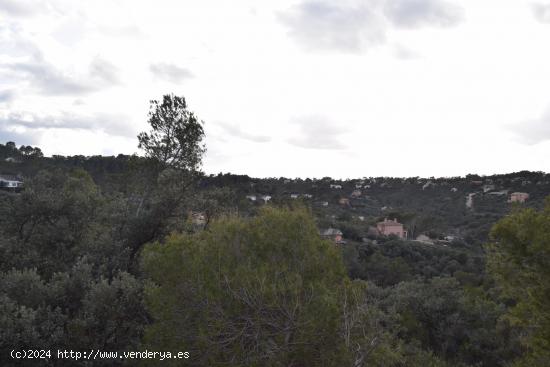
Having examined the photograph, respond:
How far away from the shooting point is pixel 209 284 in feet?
28.5

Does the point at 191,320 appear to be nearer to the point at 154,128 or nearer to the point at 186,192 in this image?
the point at 186,192

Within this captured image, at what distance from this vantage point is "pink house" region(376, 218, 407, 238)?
60.9 meters

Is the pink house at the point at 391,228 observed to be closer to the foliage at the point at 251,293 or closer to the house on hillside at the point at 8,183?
the house on hillside at the point at 8,183

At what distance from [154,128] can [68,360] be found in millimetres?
9866

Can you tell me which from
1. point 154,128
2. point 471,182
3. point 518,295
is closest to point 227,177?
point 154,128

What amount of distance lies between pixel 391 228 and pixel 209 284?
185ft

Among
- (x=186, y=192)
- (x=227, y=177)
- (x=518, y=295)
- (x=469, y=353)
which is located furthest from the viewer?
(x=227, y=177)

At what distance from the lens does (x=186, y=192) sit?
1579cm

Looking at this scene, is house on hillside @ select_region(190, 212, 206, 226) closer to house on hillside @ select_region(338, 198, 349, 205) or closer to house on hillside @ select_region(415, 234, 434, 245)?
house on hillside @ select_region(415, 234, 434, 245)

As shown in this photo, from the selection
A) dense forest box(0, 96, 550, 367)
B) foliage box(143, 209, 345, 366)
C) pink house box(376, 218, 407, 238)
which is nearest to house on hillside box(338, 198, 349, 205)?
pink house box(376, 218, 407, 238)

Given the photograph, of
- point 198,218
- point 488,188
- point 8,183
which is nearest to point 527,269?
point 198,218

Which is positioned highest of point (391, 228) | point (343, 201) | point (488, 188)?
point (488, 188)

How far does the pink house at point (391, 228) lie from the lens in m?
60.9

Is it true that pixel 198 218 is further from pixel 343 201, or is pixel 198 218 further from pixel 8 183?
pixel 343 201
